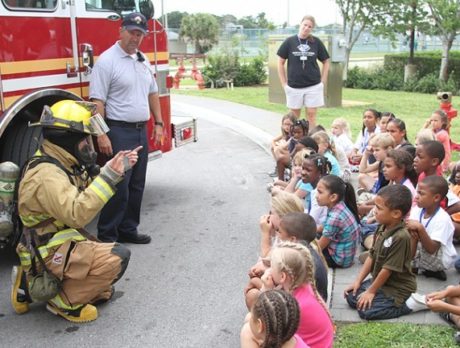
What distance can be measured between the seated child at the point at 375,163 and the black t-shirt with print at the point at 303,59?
5.98 feet

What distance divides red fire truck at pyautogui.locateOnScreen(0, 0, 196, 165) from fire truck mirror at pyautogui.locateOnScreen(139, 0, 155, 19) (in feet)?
0.70

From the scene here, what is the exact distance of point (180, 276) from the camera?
15.1ft

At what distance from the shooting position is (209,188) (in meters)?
7.20

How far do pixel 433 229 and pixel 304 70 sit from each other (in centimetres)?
436

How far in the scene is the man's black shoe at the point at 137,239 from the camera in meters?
5.30

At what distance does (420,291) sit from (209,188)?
354cm

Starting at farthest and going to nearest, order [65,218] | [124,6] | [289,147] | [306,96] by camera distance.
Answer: [306,96] → [289,147] → [124,6] → [65,218]

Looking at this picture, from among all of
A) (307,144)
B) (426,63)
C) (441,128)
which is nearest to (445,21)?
(426,63)

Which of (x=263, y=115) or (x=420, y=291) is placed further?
(x=263, y=115)

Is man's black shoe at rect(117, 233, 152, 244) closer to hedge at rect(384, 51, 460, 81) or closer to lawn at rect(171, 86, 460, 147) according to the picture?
lawn at rect(171, 86, 460, 147)

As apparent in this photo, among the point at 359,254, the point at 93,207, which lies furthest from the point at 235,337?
the point at 359,254

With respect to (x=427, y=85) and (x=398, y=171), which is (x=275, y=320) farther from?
(x=427, y=85)

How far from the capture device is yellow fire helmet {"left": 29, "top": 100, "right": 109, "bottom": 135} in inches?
148

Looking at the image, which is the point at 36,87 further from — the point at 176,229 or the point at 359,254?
the point at 359,254
